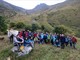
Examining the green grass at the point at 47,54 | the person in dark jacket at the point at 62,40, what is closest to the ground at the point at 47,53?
the green grass at the point at 47,54

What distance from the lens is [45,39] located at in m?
27.8

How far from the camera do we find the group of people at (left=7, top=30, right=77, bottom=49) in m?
26.1

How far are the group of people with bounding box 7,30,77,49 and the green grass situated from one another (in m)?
0.66

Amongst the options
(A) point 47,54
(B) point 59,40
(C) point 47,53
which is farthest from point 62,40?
(A) point 47,54

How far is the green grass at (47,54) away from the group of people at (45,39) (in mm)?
658

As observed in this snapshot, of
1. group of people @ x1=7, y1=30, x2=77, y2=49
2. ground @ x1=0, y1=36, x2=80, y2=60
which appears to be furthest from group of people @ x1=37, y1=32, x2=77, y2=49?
ground @ x1=0, y1=36, x2=80, y2=60

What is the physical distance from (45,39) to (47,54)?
289 centimetres

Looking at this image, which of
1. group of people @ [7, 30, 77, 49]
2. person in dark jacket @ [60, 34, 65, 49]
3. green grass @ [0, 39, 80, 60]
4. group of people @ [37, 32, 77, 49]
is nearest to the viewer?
green grass @ [0, 39, 80, 60]

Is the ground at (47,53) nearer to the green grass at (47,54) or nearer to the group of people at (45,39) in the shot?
the green grass at (47,54)

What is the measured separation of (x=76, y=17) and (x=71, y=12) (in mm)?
11047

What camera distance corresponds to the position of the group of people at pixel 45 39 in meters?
26.1

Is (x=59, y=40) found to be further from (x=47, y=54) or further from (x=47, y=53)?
(x=47, y=54)

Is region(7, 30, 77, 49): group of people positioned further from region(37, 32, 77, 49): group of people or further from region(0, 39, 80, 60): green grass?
region(0, 39, 80, 60): green grass

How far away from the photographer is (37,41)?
2834cm
